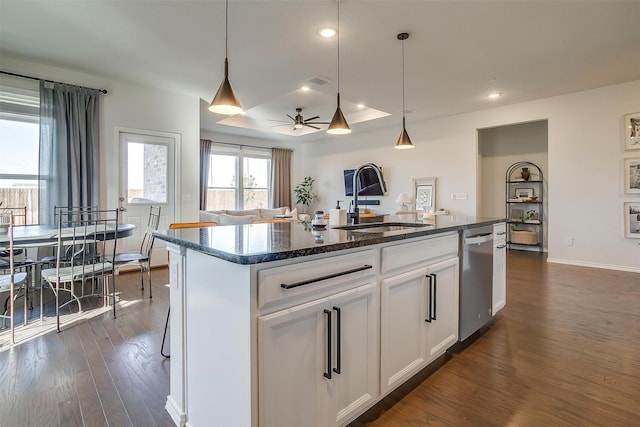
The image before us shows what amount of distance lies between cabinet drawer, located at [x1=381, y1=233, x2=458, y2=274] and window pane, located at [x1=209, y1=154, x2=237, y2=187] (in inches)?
263

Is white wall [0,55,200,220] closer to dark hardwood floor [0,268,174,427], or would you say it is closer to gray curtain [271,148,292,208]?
dark hardwood floor [0,268,174,427]

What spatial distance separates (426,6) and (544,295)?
3204mm

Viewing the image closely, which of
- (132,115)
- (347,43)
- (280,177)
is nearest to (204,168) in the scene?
(280,177)

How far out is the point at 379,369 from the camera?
1.55 meters

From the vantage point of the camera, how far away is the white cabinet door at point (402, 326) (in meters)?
1.57

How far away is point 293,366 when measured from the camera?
3.88 ft

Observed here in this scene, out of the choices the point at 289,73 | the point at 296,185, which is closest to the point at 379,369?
the point at 289,73

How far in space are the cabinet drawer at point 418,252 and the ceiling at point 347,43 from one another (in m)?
2.07

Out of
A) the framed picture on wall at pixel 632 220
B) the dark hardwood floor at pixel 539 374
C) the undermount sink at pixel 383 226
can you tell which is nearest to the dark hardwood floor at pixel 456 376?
the dark hardwood floor at pixel 539 374

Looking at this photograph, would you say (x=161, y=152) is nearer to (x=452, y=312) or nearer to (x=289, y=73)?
(x=289, y=73)

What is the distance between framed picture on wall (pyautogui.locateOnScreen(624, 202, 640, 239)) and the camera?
4473 mm

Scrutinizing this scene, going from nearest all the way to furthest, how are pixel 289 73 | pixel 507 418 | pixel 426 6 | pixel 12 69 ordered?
pixel 507 418 → pixel 426 6 → pixel 12 69 → pixel 289 73

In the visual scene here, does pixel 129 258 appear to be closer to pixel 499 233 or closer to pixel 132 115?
pixel 132 115

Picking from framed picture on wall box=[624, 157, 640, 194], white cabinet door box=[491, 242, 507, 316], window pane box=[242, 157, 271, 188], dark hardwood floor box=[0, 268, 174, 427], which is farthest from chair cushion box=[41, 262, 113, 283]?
framed picture on wall box=[624, 157, 640, 194]
